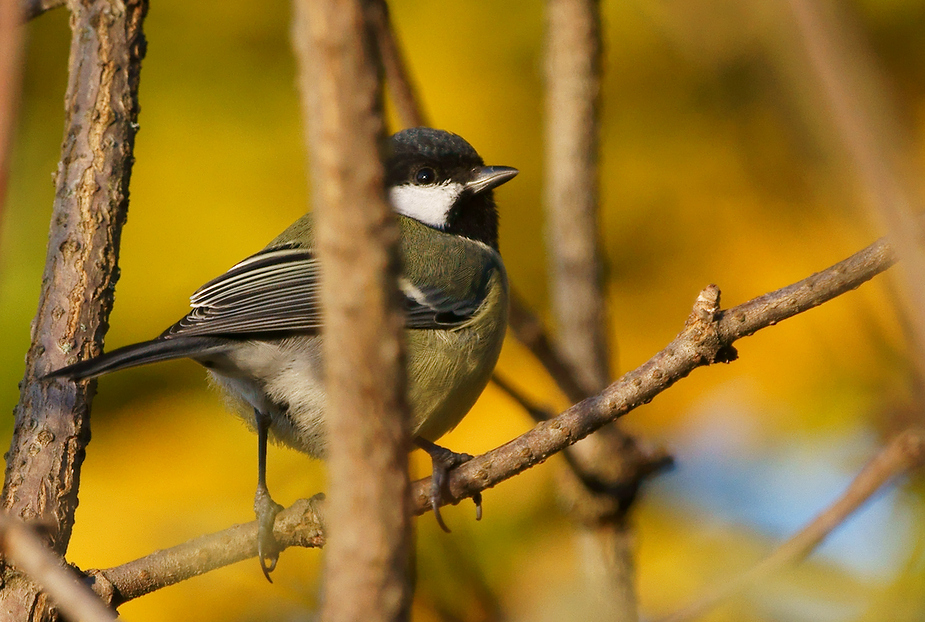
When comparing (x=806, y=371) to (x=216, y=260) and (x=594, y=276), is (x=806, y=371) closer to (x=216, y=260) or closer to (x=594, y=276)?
(x=594, y=276)

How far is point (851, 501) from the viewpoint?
911 millimetres

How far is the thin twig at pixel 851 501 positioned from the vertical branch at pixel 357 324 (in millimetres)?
471

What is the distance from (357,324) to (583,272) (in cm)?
165

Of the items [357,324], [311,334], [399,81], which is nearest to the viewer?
[357,324]

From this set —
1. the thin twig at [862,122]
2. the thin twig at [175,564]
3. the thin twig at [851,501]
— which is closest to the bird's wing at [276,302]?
the thin twig at [175,564]

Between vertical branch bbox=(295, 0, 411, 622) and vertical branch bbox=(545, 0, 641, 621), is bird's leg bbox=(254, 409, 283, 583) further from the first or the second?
vertical branch bbox=(295, 0, 411, 622)

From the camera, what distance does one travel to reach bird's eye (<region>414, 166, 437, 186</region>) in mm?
2543

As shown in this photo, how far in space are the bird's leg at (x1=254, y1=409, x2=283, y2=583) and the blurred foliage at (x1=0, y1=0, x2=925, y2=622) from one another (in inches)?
4.3

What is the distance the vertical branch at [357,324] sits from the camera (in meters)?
0.61

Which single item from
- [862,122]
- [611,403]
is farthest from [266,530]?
[862,122]

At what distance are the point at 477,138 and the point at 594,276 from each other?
1057mm

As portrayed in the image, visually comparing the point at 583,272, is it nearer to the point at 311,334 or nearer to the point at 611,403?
the point at 311,334

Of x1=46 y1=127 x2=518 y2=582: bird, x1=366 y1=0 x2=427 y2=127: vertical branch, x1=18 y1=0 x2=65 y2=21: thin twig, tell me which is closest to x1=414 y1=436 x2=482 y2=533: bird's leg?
x1=46 y1=127 x2=518 y2=582: bird

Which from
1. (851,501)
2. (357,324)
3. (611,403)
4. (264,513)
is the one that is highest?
(264,513)
